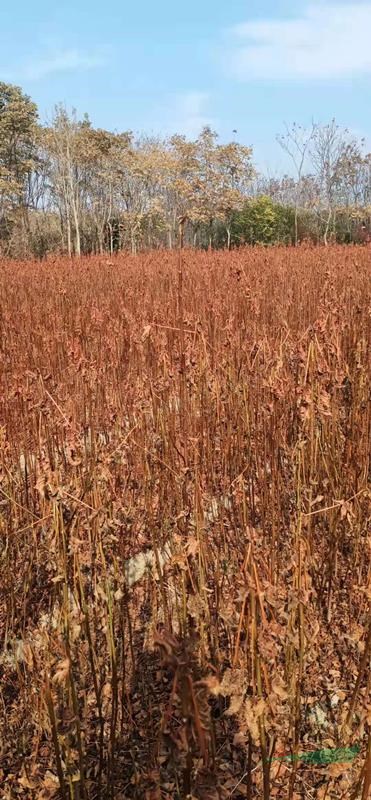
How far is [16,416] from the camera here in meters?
2.58

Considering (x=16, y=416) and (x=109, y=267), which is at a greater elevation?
(x=109, y=267)

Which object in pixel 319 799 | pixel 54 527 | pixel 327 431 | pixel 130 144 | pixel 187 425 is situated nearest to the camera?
pixel 54 527

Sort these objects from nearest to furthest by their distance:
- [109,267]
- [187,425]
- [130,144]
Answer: [187,425] → [109,267] → [130,144]

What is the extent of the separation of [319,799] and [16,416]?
76.6 inches

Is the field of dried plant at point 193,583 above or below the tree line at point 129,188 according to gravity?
below

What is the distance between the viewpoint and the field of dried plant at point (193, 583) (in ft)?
3.17

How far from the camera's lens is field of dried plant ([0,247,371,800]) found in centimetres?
97

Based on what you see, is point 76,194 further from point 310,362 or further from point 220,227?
point 310,362

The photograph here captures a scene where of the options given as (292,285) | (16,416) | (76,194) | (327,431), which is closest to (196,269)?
(292,285)

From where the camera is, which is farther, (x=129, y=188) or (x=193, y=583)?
(x=129, y=188)

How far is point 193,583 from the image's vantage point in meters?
1.07

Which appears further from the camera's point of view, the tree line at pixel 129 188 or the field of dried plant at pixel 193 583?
the tree line at pixel 129 188

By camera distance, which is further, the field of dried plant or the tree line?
the tree line

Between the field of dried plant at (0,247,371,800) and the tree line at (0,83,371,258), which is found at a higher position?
the tree line at (0,83,371,258)
